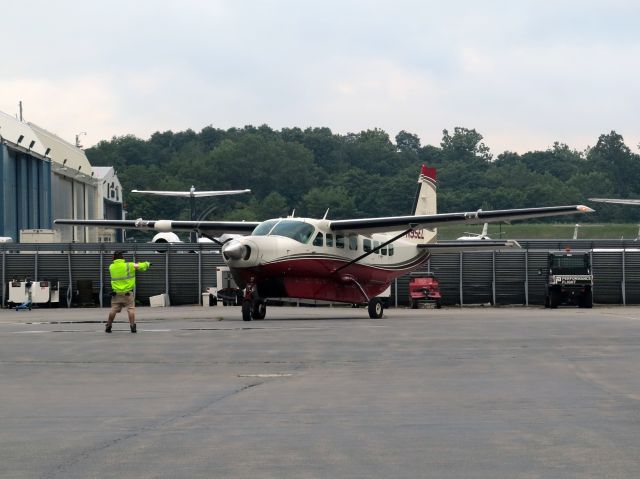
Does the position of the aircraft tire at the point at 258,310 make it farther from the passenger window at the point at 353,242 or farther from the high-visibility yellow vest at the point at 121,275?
the high-visibility yellow vest at the point at 121,275

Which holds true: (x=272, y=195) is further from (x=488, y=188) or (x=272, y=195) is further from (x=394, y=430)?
(x=394, y=430)

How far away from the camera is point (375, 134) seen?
193 meters

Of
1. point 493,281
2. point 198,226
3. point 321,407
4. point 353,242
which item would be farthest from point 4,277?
point 321,407

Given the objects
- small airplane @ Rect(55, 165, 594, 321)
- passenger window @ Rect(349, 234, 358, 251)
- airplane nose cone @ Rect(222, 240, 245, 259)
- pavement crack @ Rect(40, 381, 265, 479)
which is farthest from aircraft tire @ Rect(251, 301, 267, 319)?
pavement crack @ Rect(40, 381, 265, 479)

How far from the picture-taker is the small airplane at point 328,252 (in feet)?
98.6

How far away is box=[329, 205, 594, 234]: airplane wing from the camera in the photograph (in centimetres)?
3167

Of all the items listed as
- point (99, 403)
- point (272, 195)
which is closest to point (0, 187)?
point (99, 403)

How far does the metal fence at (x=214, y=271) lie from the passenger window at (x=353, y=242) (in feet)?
39.5

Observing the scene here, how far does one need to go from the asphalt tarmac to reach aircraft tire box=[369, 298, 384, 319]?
34.8 feet

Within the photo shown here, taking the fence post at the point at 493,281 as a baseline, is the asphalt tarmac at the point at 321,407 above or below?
below

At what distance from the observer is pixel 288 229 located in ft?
103

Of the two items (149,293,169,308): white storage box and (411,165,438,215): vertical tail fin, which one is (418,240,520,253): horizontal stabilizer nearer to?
(411,165,438,215): vertical tail fin

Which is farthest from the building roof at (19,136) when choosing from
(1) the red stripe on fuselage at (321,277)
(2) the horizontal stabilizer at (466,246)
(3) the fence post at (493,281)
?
(1) the red stripe on fuselage at (321,277)

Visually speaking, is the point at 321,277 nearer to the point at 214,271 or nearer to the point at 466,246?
the point at 466,246
